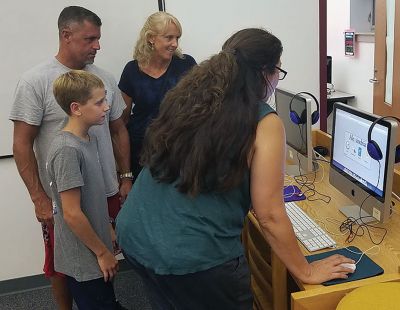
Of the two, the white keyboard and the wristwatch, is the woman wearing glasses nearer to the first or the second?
the white keyboard

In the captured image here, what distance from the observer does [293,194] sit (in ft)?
6.40

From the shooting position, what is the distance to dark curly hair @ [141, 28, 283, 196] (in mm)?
1047

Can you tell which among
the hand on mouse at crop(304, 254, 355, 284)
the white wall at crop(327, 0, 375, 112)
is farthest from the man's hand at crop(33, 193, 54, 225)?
the white wall at crop(327, 0, 375, 112)

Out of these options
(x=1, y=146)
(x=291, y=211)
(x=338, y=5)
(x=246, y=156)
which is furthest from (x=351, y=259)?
(x=338, y=5)

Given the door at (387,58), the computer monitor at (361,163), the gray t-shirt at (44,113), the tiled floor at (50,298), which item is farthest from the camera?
the door at (387,58)

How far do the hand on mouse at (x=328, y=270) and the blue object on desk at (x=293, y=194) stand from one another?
1.97ft

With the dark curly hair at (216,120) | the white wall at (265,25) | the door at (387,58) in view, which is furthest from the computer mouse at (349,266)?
the door at (387,58)

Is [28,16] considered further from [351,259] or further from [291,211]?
[351,259]

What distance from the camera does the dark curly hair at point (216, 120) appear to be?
1047 millimetres

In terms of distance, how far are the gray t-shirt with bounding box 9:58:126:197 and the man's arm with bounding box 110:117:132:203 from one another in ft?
0.60

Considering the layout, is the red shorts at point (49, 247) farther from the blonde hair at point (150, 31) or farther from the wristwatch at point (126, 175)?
the blonde hair at point (150, 31)

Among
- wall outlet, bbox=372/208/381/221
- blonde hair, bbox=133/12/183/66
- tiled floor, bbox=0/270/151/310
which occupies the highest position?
blonde hair, bbox=133/12/183/66

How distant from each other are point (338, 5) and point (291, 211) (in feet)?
13.1

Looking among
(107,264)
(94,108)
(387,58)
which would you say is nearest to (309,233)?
(107,264)
